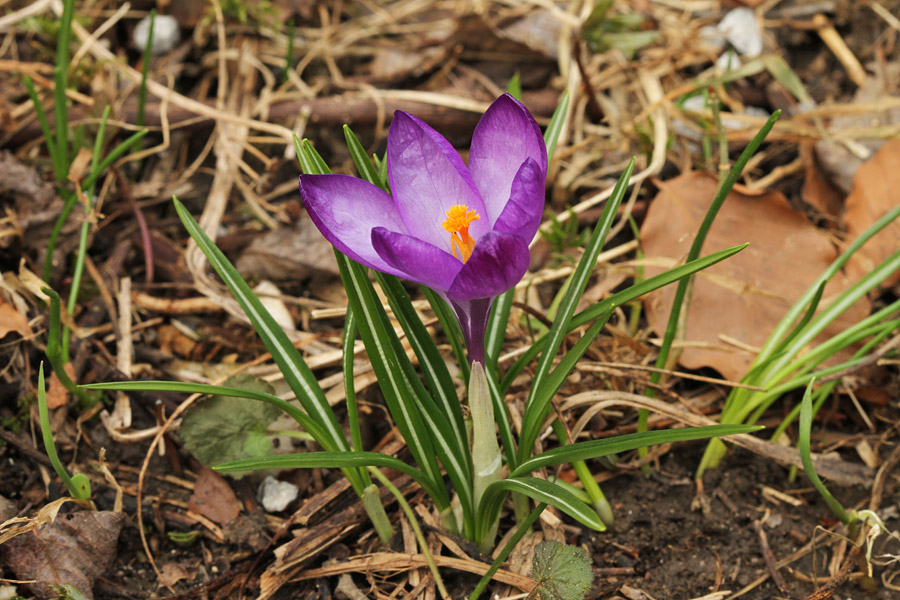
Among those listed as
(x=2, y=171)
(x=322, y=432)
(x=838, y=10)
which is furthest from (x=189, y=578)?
(x=838, y=10)

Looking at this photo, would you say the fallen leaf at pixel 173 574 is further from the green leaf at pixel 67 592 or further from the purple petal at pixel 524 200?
the purple petal at pixel 524 200

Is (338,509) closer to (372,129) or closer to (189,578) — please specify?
(189,578)

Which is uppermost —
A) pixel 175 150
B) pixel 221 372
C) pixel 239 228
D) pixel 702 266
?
pixel 702 266

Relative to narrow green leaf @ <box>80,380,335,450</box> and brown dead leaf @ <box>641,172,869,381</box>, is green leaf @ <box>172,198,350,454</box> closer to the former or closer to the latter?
narrow green leaf @ <box>80,380,335,450</box>

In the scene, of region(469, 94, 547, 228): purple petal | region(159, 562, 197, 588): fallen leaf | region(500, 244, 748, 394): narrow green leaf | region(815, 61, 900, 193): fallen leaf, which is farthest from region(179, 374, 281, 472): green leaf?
region(815, 61, 900, 193): fallen leaf

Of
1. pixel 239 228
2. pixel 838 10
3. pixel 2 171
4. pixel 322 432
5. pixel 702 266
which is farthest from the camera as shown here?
pixel 838 10

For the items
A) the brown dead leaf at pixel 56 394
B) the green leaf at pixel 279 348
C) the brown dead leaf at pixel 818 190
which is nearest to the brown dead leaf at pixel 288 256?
the brown dead leaf at pixel 56 394

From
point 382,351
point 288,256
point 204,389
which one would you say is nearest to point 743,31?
point 288,256
